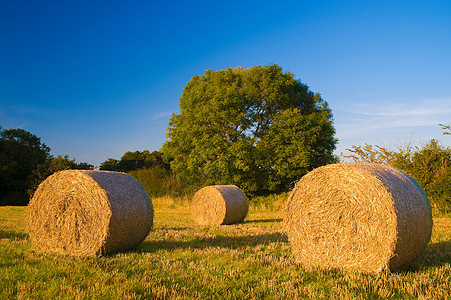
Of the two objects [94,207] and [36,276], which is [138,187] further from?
[36,276]

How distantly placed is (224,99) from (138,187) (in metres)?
17.8

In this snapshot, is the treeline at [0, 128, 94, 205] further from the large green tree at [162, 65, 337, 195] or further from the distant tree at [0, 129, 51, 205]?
the large green tree at [162, 65, 337, 195]

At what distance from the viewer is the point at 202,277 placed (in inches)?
181

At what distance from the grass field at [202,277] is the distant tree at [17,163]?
32.9 metres

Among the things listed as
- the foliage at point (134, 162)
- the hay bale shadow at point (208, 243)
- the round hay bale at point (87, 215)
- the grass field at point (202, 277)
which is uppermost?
the foliage at point (134, 162)

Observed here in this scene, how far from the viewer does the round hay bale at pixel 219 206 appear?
13.1m

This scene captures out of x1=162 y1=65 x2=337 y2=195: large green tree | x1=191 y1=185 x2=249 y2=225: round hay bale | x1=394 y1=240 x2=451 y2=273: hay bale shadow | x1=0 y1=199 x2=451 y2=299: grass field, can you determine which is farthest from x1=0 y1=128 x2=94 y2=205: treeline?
x1=394 y1=240 x2=451 y2=273: hay bale shadow

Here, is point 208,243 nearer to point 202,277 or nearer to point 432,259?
point 202,277

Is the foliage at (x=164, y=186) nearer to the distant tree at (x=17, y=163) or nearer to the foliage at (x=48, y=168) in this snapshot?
the foliage at (x=48, y=168)

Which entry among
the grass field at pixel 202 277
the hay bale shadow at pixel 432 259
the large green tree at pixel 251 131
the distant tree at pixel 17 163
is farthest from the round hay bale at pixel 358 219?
the distant tree at pixel 17 163

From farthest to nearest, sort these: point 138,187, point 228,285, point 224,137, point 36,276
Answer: point 224,137 < point 138,187 < point 36,276 < point 228,285

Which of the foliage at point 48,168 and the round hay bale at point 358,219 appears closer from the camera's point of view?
the round hay bale at point 358,219

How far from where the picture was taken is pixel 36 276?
4.65 meters

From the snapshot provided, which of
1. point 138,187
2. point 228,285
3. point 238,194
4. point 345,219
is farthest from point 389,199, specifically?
point 238,194
